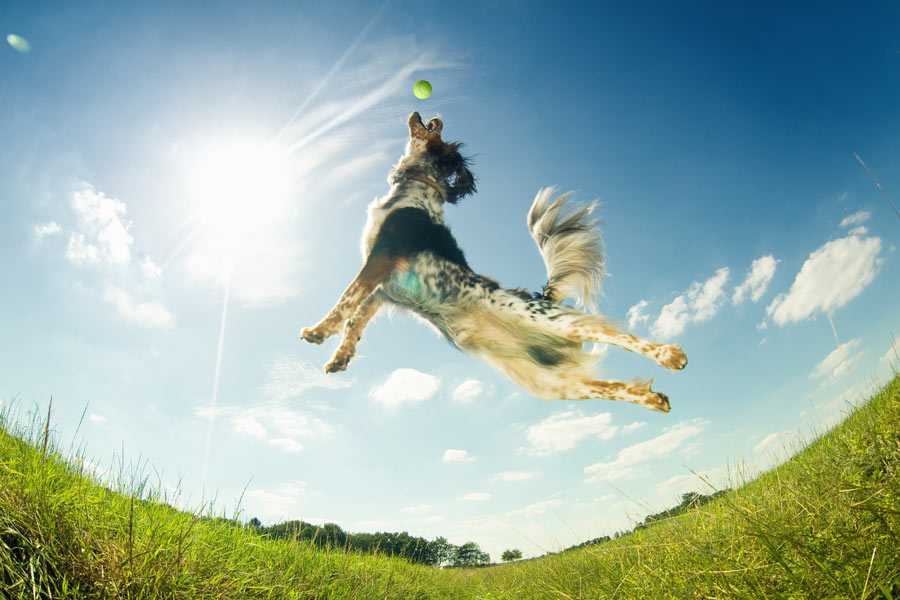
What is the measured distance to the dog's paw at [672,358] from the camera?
9.14 ft

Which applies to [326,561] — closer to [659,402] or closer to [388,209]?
[659,402]

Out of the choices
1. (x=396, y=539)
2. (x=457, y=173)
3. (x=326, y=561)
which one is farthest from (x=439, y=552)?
(x=457, y=173)

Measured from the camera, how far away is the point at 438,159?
5.20 meters

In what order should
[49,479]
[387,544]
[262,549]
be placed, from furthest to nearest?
1. [387,544]
2. [262,549]
3. [49,479]

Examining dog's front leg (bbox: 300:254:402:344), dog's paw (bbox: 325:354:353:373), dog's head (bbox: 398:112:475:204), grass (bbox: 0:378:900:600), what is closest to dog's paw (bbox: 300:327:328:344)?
dog's front leg (bbox: 300:254:402:344)

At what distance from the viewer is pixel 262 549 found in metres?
2.76

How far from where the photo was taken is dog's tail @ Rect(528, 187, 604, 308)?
181 inches

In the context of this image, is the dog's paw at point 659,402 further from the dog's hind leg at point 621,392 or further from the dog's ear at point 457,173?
the dog's ear at point 457,173

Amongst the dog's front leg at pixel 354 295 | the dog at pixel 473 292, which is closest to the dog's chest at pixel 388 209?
the dog at pixel 473 292

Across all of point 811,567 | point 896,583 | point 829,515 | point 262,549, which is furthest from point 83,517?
point 829,515

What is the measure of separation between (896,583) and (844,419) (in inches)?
137

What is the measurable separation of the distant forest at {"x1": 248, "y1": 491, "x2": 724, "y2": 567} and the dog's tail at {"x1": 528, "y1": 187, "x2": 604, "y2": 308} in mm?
2239

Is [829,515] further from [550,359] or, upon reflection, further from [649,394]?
[550,359]

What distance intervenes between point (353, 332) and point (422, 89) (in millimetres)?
2480
